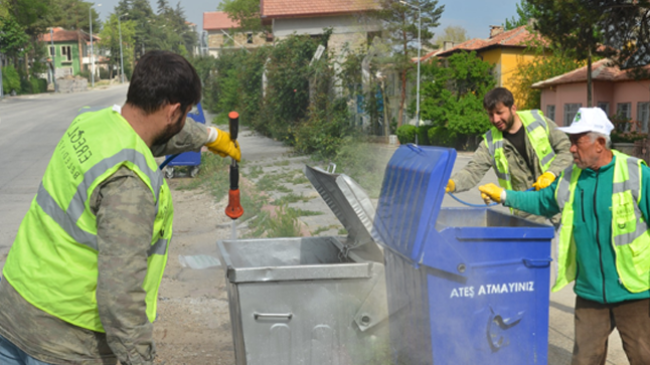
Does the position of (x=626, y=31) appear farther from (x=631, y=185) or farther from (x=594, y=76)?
(x=631, y=185)

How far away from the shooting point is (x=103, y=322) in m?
1.77

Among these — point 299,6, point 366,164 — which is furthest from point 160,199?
point 299,6

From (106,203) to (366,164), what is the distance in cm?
885

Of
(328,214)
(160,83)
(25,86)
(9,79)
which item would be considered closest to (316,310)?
(160,83)

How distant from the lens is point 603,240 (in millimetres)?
2896

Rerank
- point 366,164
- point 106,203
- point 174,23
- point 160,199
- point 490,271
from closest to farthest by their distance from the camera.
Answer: point 106,203 → point 160,199 → point 490,271 → point 366,164 → point 174,23

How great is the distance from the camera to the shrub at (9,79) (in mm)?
46281

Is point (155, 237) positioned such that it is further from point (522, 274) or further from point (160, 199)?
point (522, 274)

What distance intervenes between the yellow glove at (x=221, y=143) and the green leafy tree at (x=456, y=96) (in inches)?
728

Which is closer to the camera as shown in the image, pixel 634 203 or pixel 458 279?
pixel 458 279

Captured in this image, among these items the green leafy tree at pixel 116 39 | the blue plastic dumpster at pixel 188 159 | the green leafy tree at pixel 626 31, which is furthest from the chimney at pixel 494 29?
the green leafy tree at pixel 116 39

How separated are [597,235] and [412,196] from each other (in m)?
0.94

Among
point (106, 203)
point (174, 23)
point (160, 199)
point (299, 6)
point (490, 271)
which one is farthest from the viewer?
point (174, 23)

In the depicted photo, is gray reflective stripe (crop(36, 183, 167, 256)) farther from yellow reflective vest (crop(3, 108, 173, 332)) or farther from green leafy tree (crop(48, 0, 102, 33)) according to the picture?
green leafy tree (crop(48, 0, 102, 33))
